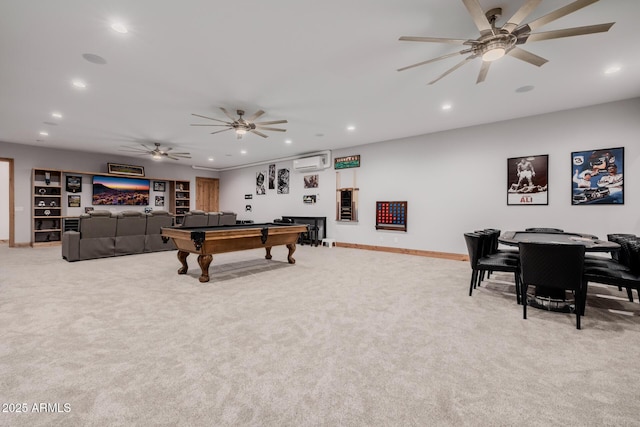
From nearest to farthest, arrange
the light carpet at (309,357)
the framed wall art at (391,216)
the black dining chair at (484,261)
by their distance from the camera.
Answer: the light carpet at (309,357)
the black dining chair at (484,261)
the framed wall art at (391,216)

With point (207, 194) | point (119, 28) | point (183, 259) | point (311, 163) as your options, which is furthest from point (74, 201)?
point (119, 28)

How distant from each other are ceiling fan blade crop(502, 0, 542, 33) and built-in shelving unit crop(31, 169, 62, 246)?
1162 centimetres

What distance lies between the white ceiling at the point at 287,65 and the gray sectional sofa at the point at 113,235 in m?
2.14

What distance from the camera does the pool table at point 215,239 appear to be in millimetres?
4023

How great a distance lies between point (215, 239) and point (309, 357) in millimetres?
2644

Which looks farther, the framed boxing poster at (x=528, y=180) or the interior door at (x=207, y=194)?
the interior door at (x=207, y=194)

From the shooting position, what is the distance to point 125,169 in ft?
32.0

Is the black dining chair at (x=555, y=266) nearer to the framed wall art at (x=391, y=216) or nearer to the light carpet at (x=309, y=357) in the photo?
the light carpet at (x=309, y=357)

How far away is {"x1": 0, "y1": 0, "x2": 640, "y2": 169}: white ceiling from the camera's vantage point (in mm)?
2641

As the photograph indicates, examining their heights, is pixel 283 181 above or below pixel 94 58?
below

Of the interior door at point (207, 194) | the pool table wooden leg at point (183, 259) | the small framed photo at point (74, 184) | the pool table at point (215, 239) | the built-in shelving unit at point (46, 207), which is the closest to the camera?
the pool table at point (215, 239)

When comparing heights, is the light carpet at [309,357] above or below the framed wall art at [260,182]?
below

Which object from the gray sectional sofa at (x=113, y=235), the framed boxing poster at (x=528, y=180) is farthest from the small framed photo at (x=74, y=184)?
the framed boxing poster at (x=528, y=180)

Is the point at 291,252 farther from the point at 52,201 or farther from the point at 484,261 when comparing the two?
the point at 52,201
